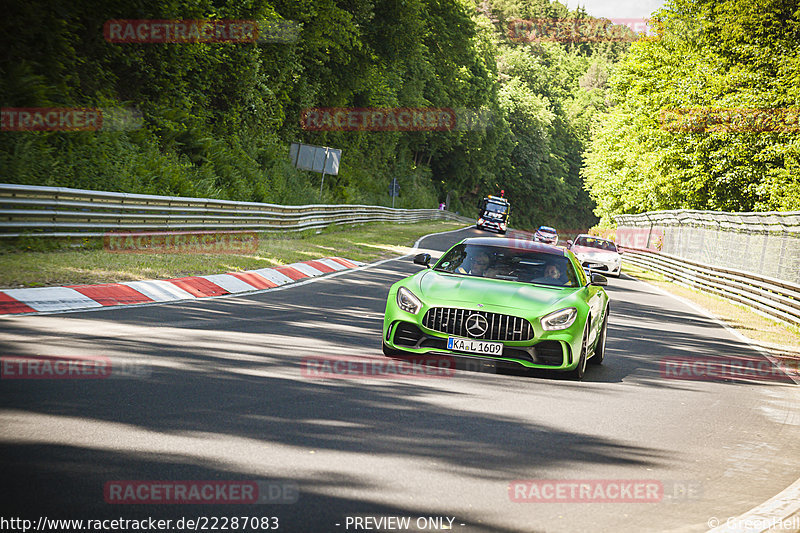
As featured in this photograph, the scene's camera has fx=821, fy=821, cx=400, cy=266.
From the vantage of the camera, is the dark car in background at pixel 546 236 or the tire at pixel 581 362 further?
the dark car in background at pixel 546 236

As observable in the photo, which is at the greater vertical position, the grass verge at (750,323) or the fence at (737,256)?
the fence at (737,256)

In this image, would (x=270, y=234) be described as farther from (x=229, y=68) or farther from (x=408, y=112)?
(x=408, y=112)

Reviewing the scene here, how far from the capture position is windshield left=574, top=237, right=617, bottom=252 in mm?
30969

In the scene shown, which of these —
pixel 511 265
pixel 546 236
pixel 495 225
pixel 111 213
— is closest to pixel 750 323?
pixel 511 265

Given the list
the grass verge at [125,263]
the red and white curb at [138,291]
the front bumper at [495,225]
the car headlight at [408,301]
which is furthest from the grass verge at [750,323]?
the front bumper at [495,225]

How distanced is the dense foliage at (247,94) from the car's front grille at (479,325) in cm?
1052

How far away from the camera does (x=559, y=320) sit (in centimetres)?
809

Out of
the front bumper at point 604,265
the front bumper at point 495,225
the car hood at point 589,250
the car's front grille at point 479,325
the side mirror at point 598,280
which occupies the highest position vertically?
the side mirror at point 598,280

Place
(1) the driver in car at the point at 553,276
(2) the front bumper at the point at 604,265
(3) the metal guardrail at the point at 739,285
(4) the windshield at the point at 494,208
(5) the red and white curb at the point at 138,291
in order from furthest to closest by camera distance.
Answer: (4) the windshield at the point at 494,208, (2) the front bumper at the point at 604,265, (3) the metal guardrail at the point at 739,285, (5) the red and white curb at the point at 138,291, (1) the driver in car at the point at 553,276

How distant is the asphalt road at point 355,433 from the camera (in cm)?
422

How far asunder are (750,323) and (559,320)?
1121 cm

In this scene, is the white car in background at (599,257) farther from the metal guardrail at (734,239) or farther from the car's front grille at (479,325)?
the car's front grille at (479,325)

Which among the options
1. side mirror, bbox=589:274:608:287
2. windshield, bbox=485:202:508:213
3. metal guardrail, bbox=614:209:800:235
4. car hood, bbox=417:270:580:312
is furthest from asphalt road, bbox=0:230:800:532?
windshield, bbox=485:202:508:213

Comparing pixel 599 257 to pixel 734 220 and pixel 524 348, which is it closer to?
pixel 734 220
